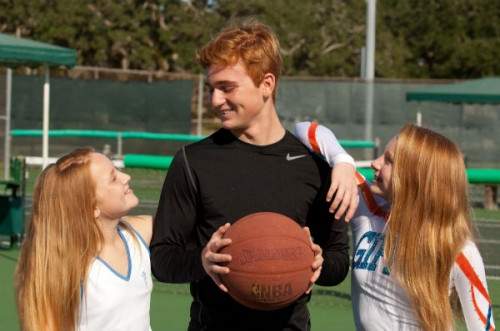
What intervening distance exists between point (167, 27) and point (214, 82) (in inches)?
1830

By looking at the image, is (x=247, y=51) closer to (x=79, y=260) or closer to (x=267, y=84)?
(x=267, y=84)

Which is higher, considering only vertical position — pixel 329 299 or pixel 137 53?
pixel 137 53

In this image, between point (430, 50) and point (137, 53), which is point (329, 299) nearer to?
point (137, 53)

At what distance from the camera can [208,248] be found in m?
4.02

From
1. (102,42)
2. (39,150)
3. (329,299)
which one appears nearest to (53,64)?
(329,299)

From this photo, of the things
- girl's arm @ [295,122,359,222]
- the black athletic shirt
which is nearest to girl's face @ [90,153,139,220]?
the black athletic shirt

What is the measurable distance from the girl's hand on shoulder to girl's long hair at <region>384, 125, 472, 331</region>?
289 millimetres

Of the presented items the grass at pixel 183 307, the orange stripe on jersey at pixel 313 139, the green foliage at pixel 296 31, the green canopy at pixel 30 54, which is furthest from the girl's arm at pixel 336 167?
the green foliage at pixel 296 31

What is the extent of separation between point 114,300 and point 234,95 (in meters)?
0.94

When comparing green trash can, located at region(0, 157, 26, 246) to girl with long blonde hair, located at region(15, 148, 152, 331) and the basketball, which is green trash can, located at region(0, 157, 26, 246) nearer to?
girl with long blonde hair, located at region(15, 148, 152, 331)

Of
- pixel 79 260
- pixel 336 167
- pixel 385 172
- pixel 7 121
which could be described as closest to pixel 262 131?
pixel 336 167

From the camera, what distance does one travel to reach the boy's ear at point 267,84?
14.2 ft

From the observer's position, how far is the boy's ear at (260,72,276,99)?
4.34 m

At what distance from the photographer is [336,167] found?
434 cm
